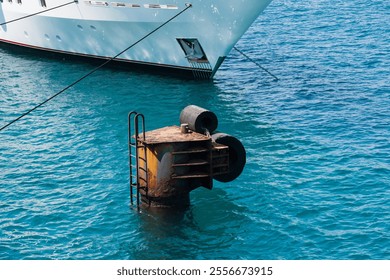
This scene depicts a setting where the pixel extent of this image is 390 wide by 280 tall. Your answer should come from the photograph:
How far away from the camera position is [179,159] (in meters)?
30.6

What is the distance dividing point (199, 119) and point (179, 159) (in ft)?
6.42

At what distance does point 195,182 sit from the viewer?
31.1 meters

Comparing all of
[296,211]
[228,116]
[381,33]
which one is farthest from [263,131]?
[381,33]

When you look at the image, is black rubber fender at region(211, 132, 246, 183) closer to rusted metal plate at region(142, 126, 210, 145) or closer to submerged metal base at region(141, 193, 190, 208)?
rusted metal plate at region(142, 126, 210, 145)

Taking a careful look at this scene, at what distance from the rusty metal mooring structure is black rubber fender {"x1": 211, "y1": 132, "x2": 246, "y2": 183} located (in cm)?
4

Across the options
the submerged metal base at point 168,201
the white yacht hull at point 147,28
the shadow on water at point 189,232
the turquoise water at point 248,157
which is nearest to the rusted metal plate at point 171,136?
the submerged metal base at point 168,201

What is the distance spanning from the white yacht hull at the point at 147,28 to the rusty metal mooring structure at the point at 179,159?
1269 cm

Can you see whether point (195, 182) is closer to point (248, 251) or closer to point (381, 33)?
point (248, 251)

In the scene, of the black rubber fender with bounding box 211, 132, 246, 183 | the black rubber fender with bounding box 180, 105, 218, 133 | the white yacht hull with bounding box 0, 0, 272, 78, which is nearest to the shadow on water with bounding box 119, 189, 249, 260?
the black rubber fender with bounding box 211, 132, 246, 183

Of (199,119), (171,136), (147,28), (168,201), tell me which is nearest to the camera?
(171,136)

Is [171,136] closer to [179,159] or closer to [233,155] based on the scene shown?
[179,159]

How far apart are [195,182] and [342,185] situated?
702 centimetres

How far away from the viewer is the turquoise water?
30031 mm

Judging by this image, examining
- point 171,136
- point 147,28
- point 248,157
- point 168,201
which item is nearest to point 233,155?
point 171,136
